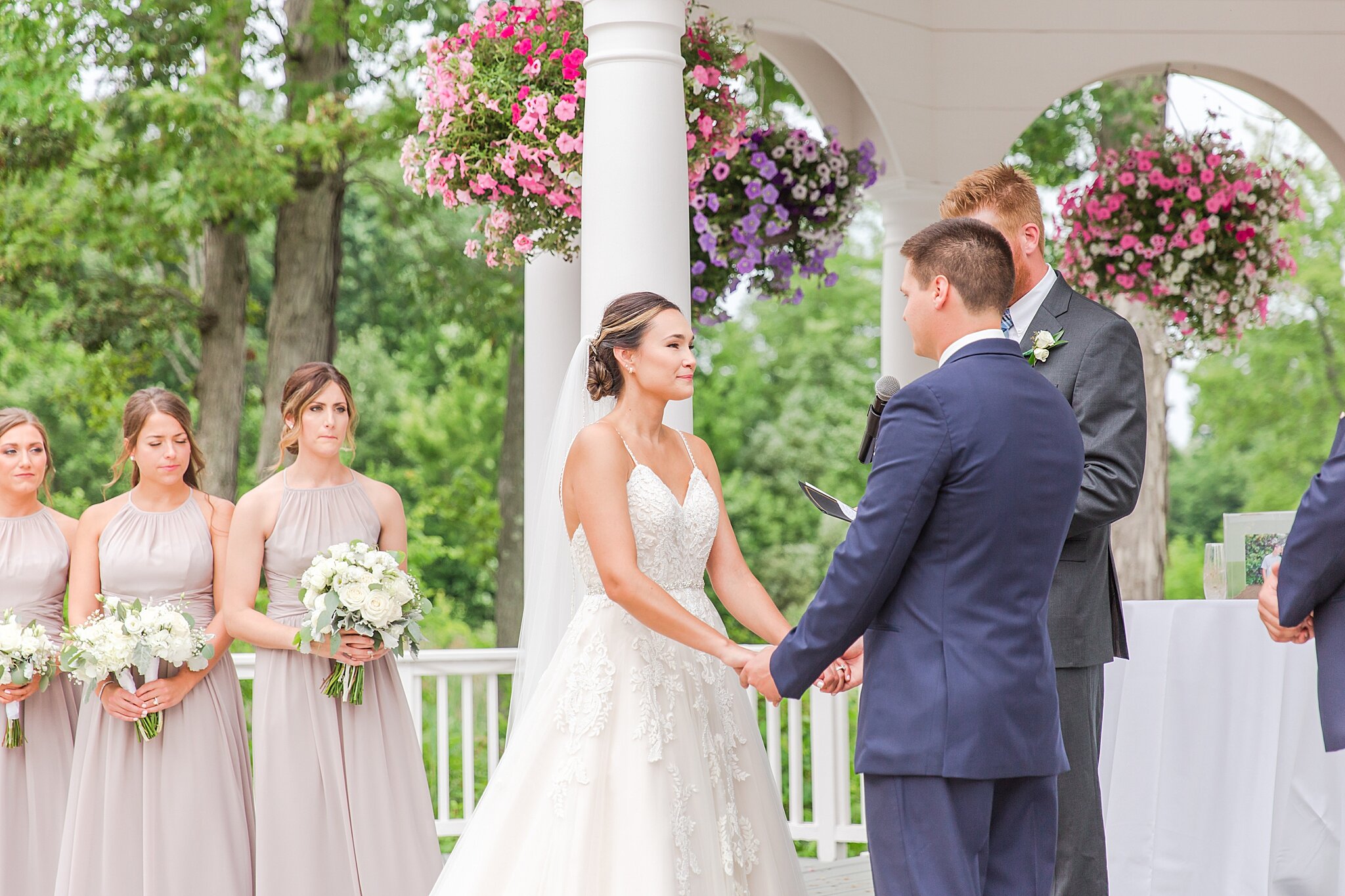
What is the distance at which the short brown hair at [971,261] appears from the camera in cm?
270

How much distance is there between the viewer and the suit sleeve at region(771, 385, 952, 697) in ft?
8.38

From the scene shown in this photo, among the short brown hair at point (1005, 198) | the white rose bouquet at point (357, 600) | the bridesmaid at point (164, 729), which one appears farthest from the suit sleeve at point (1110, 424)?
the bridesmaid at point (164, 729)

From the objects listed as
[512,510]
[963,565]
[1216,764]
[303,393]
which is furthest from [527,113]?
[512,510]

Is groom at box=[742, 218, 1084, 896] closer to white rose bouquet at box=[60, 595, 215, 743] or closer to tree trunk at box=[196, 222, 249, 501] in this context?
white rose bouquet at box=[60, 595, 215, 743]

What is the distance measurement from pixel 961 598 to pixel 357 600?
2087 millimetres

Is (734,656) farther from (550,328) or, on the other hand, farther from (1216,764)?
(550,328)

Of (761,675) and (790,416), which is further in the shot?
(790,416)

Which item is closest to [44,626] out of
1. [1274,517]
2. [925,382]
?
[925,382]

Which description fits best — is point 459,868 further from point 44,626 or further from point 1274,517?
point 1274,517

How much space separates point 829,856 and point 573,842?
3453mm

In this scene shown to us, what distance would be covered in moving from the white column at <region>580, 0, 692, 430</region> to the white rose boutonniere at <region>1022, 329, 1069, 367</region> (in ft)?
4.13

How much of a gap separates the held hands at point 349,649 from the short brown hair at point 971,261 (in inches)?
89.1

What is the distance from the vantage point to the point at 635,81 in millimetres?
4227

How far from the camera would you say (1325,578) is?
2896mm
